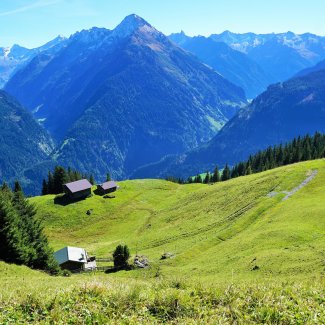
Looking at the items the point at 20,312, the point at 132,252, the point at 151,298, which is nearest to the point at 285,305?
the point at 151,298

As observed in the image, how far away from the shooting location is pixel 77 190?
14250cm

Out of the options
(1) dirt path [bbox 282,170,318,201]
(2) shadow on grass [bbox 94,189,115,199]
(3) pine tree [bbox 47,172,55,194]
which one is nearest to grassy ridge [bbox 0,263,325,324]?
(1) dirt path [bbox 282,170,318,201]

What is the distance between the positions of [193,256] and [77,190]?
7911 cm

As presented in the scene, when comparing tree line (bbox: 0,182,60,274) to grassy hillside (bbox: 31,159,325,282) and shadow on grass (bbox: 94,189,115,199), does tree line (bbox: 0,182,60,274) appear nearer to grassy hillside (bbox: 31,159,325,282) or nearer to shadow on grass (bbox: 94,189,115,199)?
grassy hillside (bbox: 31,159,325,282)

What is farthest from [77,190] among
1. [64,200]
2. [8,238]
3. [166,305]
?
[166,305]

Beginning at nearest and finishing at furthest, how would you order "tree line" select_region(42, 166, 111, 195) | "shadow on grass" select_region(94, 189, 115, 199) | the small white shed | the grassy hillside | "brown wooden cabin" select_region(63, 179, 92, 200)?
1. the grassy hillside
2. the small white shed
3. "brown wooden cabin" select_region(63, 179, 92, 200)
4. "shadow on grass" select_region(94, 189, 115, 199)
5. "tree line" select_region(42, 166, 111, 195)

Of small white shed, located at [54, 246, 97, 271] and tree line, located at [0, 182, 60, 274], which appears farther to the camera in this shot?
small white shed, located at [54, 246, 97, 271]

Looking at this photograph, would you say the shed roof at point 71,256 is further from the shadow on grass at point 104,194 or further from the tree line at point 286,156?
the tree line at point 286,156

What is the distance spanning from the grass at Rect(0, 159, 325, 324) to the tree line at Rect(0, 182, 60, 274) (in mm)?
4593

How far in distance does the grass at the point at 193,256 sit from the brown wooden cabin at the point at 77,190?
10.5 feet

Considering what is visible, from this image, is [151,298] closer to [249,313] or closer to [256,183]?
[249,313]

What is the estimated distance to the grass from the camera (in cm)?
1304

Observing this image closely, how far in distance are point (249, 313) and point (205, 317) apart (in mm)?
1456

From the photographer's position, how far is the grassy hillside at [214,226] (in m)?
51.0
